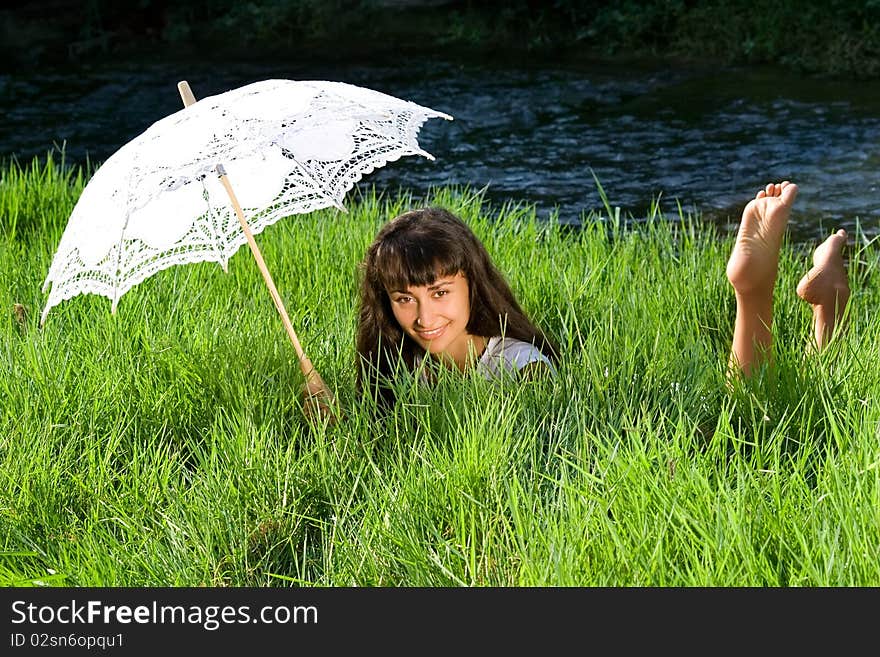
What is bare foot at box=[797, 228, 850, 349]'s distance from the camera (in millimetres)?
3199

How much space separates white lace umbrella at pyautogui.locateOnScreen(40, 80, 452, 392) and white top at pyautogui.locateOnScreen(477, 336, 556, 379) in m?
0.45

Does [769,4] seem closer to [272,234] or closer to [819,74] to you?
[819,74]

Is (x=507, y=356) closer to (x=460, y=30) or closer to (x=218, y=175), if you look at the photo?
(x=218, y=175)

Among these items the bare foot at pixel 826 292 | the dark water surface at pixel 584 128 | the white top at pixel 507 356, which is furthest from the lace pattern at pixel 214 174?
the dark water surface at pixel 584 128

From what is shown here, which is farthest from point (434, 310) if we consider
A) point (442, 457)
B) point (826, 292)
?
point (826, 292)

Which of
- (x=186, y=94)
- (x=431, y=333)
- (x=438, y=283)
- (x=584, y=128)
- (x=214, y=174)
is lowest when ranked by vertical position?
(x=584, y=128)

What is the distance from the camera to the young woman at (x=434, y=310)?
9.44 ft

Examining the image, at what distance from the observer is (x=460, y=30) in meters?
12.9

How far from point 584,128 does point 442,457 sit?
650cm

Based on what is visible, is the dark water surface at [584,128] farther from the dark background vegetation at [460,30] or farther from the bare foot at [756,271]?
the bare foot at [756,271]

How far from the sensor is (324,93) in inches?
110

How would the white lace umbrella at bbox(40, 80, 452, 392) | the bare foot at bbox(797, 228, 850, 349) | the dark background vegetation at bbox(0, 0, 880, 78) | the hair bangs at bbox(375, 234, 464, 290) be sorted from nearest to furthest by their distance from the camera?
the white lace umbrella at bbox(40, 80, 452, 392)
the hair bangs at bbox(375, 234, 464, 290)
the bare foot at bbox(797, 228, 850, 349)
the dark background vegetation at bbox(0, 0, 880, 78)

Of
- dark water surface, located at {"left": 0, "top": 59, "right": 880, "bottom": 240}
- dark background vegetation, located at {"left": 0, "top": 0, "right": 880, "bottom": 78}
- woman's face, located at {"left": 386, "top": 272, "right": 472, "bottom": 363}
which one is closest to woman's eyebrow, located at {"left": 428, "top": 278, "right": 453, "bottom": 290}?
woman's face, located at {"left": 386, "top": 272, "right": 472, "bottom": 363}

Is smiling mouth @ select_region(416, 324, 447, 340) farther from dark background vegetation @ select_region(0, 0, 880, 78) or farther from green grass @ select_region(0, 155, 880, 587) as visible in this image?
dark background vegetation @ select_region(0, 0, 880, 78)
